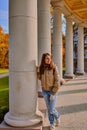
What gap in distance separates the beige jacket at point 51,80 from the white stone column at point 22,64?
361 millimetres

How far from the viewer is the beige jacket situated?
7766mm

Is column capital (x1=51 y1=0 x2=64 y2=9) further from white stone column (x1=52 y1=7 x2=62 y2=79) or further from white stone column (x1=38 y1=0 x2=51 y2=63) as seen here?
white stone column (x1=38 y1=0 x2=51 y2=63)

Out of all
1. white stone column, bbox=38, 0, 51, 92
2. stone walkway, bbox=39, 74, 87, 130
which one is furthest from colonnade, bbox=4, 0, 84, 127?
white stone column, bbox=38, 0, 51, 92

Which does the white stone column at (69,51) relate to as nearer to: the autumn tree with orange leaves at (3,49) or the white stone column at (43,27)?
Answer: the white stone column at (43,27)

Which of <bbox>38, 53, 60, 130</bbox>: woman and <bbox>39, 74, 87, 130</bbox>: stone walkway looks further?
<bbox>39, 74, 87, 130</bbox>: stone walkway

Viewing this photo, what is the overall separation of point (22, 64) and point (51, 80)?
96cm

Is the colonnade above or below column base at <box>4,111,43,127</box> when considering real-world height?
above

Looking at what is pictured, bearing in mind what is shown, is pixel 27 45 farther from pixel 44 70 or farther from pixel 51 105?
pixel 51 105

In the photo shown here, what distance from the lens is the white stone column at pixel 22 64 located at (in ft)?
25.3

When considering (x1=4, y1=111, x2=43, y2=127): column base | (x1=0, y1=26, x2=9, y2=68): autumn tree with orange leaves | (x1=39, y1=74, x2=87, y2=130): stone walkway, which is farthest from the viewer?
(x1=0, y1=26, x2=9, y2=68): autumn tree with orange leaves

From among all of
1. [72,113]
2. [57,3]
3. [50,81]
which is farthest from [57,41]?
[50,81]

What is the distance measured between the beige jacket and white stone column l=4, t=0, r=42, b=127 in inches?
14.2

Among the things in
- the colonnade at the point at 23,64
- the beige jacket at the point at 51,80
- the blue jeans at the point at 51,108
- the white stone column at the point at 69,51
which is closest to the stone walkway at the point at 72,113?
the blue jeans at the point at 51,108

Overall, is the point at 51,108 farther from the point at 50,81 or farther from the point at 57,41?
the point at 57,41
